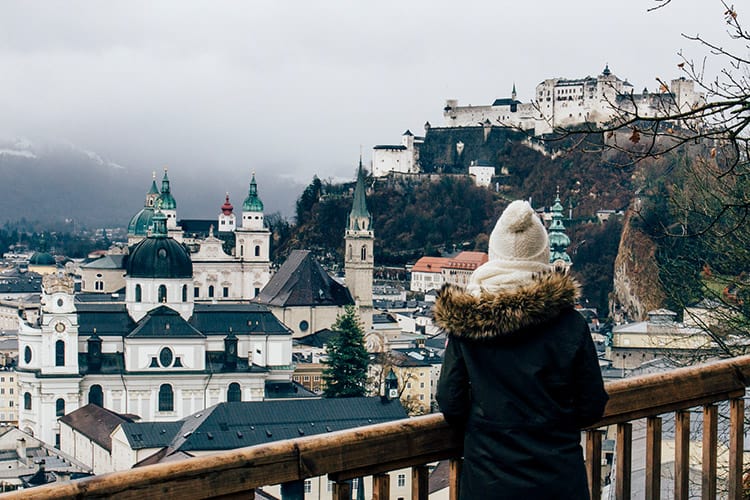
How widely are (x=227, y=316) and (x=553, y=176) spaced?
53170 mm

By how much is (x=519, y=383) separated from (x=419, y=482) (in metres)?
0.40

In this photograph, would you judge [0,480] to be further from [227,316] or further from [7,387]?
[7,387]

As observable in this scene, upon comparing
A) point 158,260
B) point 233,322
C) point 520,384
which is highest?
point 520,384

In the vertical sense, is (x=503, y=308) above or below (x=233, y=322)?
above

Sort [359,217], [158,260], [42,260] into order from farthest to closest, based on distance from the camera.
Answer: [42,260] < [359,217] < [158,260]

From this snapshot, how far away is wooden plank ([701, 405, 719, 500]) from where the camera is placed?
3801mm

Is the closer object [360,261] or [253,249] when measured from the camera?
[360,261]

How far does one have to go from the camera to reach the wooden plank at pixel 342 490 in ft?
9.55

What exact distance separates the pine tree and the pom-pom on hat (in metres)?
46.5

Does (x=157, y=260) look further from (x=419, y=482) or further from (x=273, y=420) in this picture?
(x=419, y=482)

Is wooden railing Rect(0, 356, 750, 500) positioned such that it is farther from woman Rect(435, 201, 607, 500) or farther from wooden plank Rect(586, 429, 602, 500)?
woman Rect(435, 201, 607, 500)

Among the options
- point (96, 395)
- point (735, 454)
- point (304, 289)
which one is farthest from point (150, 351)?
point (735, 454)

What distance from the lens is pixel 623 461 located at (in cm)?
353

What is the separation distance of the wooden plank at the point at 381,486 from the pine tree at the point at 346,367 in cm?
4658
